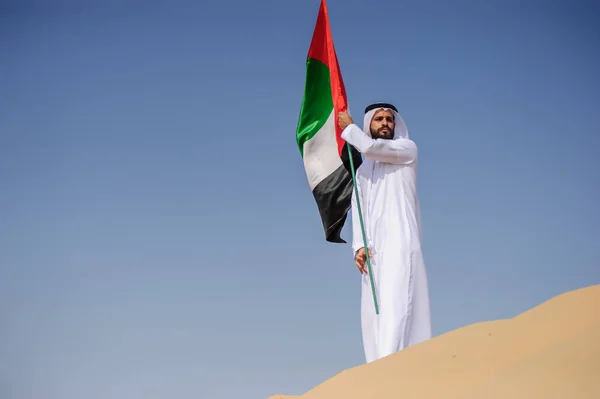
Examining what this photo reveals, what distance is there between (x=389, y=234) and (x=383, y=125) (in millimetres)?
1015

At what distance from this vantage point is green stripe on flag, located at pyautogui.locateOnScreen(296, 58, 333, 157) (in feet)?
27.5

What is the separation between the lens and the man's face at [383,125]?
6.93 metres

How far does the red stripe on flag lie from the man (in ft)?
2.45

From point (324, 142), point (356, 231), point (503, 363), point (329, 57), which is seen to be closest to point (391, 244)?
point (356, 231)

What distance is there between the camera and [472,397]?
2.88 meters

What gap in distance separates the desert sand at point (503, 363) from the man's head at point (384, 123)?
318cm

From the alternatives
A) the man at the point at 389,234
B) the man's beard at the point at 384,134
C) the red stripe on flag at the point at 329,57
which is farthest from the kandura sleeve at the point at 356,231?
the red stripe on flag at the point at 329,57

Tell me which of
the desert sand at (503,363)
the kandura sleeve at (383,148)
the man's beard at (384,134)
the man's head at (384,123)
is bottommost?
the desert sand at (503,363)

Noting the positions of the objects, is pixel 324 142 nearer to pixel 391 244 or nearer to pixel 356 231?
pixel 356 231

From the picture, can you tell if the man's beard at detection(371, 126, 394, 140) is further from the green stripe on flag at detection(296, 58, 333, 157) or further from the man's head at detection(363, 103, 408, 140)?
the green stripe on flag at detection(296, 58, 333, 157)

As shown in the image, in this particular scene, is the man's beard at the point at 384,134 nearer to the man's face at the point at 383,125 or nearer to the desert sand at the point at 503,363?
the man's face at the point at 383,125

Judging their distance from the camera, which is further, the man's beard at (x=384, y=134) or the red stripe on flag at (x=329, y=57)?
the red stripe on flag at (x=329, y=57)

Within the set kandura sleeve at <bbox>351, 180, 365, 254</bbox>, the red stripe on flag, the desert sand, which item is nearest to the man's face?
kandura sleeve at <bbox>351, 180, 365, 254</bbox>

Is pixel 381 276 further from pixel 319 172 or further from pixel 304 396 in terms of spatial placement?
pixel 304 396
